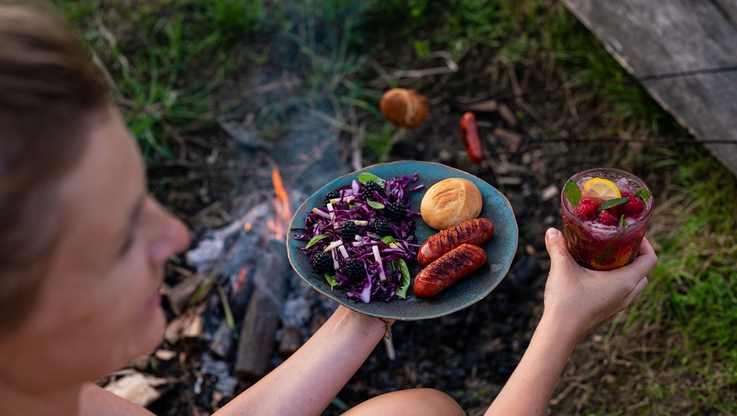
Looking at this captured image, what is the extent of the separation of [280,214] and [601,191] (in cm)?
279

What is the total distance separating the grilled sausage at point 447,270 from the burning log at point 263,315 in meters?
1.68

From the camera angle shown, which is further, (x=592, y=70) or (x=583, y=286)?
(x=592, y=70)

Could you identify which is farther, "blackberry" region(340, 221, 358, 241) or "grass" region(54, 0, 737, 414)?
"grass" region(54, 0, 737, 414)

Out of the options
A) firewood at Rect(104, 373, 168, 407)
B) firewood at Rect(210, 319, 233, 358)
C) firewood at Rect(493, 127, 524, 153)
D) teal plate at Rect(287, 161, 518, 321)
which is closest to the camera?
teal plate at Rect(287, 161, 518, 321)

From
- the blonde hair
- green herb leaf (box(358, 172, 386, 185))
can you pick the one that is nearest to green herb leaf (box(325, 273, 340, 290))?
green herb leaf (box(358, 172, 386, 185))

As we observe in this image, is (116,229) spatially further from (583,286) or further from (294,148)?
(294,148)

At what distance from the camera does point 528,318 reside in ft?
14.3

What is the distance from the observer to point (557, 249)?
2.92 meters

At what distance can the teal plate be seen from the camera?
294 centimetres

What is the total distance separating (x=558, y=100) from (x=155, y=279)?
4.71 meters

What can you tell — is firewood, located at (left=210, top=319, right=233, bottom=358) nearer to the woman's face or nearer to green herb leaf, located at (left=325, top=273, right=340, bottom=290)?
green herb leaf, located at (left=325, top=273, right=340, bottom=290)

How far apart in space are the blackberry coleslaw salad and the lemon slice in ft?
3.38

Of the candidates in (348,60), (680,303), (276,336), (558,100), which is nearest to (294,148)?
(348,60)

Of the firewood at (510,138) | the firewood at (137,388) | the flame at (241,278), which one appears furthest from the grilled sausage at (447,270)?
the firewood at (510,138)
